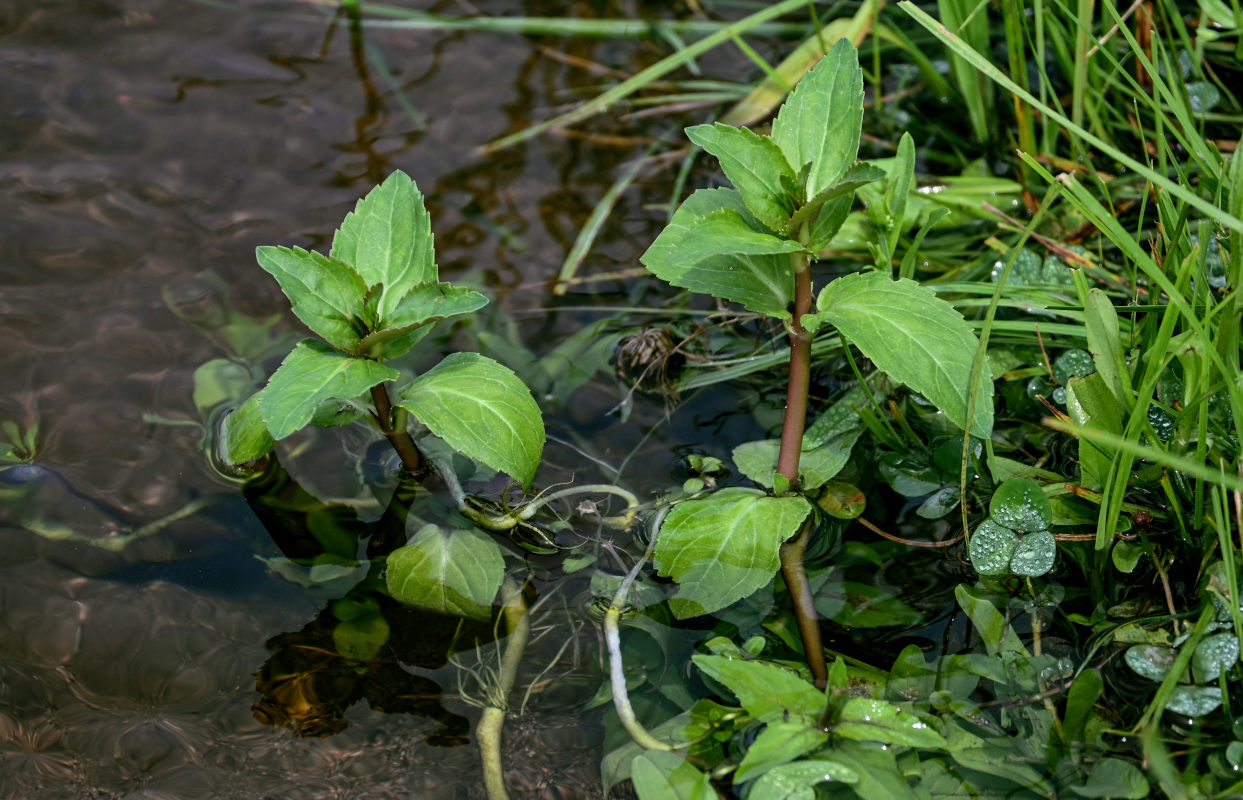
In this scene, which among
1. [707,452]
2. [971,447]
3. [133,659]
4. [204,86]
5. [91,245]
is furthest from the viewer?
[204,86]

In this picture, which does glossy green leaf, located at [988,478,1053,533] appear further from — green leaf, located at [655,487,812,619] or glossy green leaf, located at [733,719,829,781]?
glossy green leaf, located at [733,719,829,781]

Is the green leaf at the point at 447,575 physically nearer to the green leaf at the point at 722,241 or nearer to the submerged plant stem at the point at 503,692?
the submerged plant stem at the point at 503,692

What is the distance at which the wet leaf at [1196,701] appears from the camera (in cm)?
177

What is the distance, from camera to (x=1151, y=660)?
1874 millimetres

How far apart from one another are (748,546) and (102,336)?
73.9 inches

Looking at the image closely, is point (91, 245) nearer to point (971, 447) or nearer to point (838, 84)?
point (838, 84)

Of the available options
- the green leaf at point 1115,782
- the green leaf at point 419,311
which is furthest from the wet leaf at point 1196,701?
the green leaf at point 419,311

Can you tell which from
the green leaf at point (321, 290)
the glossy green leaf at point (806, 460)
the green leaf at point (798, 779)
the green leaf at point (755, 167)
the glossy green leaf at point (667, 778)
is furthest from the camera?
the glossy green leaf at point (806, 460)

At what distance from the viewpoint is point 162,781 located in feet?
6.64

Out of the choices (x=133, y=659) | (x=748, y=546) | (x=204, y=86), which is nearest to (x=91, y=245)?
(x=204, y=86)

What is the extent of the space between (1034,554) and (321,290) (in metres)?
1.61

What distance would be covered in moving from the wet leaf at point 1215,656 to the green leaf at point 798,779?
67 centimetres

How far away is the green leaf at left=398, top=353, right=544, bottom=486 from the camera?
2.05 m

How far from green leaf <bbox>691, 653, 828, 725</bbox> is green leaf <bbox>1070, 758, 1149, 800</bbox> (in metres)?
0.49
